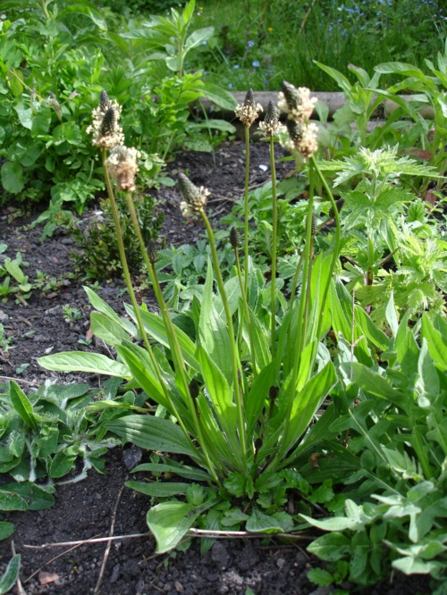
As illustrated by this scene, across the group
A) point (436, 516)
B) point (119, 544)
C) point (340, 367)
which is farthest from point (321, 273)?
point (119, 544)

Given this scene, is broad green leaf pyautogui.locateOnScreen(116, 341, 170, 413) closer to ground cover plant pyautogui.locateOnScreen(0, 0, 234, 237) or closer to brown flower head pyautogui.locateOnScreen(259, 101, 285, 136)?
brown flower head pyautogui.locateOnScreen(259, 101, 285, 136)

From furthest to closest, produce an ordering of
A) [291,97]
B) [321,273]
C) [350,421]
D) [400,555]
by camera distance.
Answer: [321,273]
[350,421]
[400,555]
[291,97]

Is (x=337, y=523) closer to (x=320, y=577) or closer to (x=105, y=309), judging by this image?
(x=320, y=577)

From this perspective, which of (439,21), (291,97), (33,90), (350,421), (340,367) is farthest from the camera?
(439,21)

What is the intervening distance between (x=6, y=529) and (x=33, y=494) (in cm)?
13

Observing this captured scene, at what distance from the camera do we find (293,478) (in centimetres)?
186

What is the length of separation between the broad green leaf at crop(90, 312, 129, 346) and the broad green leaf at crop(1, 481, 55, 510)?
0.55 metres

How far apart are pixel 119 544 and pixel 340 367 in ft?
2.87

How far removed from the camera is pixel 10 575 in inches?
70.9

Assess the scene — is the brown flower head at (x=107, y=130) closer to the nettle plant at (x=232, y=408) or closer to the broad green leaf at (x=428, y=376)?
the nettle plant at (x=232, y=408)

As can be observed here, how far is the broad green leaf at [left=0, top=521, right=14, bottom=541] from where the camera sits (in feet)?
6.30

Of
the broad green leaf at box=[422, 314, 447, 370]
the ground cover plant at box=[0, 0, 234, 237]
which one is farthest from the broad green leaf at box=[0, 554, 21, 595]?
the ground cover plant at box=[0, 0, 234, 237]

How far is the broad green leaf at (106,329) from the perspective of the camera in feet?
7.25

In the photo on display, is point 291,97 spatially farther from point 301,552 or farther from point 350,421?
point 301,552
